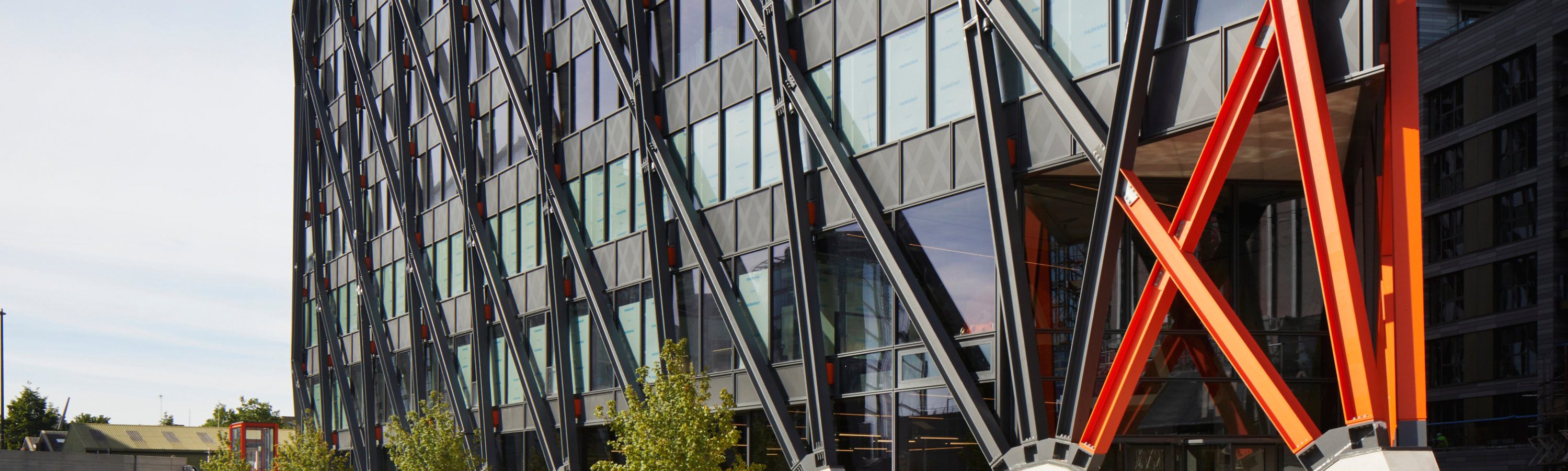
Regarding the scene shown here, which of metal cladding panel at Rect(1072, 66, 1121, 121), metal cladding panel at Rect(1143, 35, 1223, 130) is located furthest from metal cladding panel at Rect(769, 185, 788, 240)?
metal cladding panel at Rect(1143, 35, 1223, 130)

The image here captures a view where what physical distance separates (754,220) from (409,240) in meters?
18.0

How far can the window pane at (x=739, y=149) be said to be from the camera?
23.9 meters

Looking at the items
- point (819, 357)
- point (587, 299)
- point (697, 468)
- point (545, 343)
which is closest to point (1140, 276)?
point (819, 357)

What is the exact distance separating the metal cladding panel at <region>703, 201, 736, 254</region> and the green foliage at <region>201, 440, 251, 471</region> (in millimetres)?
31920

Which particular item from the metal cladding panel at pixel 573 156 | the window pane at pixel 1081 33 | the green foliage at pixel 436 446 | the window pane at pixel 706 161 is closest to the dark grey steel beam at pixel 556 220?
the metal cladding panel at pixel 573 156

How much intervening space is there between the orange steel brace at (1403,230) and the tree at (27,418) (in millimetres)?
123901

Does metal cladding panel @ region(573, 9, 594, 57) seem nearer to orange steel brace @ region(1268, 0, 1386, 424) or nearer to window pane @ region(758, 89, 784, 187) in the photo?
window pane @ region(758, 89, 784, 187)

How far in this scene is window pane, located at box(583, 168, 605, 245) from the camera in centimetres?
2853

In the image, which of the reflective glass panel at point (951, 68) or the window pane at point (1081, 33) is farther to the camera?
the reflective glass panel at point (951, 68)

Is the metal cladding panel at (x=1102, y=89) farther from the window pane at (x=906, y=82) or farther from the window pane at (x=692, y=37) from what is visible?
the window pane at (x=692, y=37)

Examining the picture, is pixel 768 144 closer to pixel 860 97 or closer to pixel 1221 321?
pixel 860 97

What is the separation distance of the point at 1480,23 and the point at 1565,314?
1258 centimetres

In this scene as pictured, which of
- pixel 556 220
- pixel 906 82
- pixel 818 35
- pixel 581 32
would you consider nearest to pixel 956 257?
pixel 906 82

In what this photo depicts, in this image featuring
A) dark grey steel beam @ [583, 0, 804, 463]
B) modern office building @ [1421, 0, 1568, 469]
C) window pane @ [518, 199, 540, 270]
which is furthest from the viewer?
modern office building @ [1421, 0, 1568, 469]
